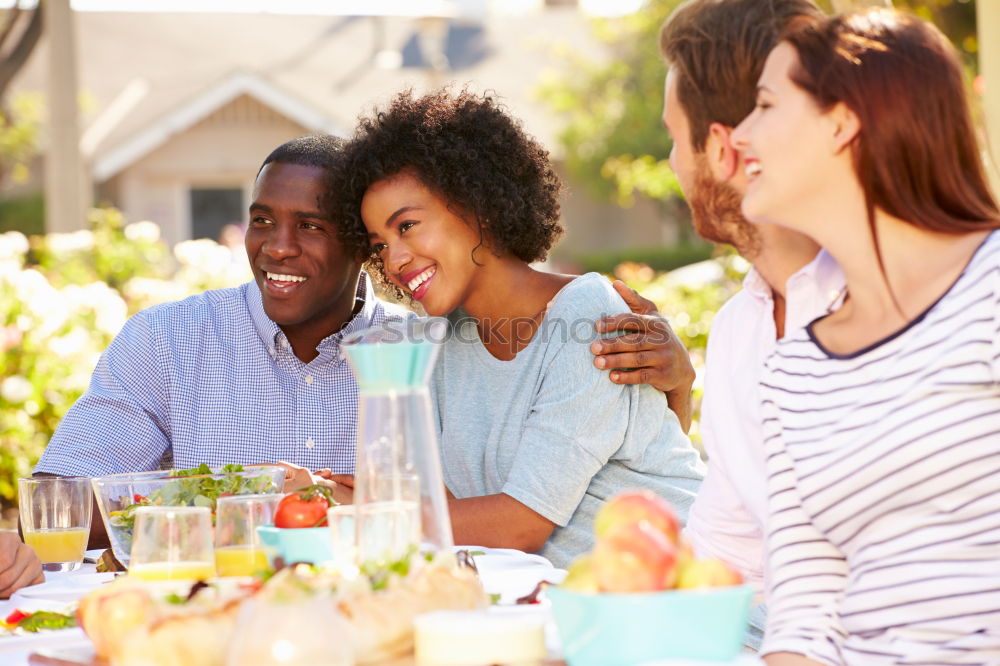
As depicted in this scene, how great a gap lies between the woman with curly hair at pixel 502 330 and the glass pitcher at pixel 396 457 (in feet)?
3.77

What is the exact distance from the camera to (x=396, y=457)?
2.05 meters

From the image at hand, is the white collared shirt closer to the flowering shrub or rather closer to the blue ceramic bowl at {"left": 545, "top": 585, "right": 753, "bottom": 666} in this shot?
the blue ceramic bowl at {"left": 545, "top": 585, "right": 753, "bottom": 666}

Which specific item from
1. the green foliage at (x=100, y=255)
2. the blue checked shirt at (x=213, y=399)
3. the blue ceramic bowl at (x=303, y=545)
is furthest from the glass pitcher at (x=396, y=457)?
the green foliage at (x=100, y=255)

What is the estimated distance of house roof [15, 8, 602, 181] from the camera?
21734 millimetres

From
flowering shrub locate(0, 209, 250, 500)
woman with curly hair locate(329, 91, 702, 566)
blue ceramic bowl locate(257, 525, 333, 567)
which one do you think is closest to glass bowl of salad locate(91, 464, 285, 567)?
blue ceramic bowl locate(257, 525, 333, 567)

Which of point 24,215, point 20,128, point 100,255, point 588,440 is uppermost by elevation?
point 20,128

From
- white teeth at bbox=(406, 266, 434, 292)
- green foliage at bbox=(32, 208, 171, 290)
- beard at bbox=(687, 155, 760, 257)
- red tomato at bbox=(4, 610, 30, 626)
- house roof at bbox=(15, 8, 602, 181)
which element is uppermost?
house roof at bbox=(15, 8, 602, 181)

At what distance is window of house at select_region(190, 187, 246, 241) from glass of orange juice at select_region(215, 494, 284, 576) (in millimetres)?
20719

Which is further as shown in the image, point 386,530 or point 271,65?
point 271,65

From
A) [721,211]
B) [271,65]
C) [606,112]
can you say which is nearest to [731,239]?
[721,211]

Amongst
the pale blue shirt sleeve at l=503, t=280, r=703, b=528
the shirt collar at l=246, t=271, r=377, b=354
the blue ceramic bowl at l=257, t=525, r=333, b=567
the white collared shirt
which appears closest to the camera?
the blue ceramic bowl at l=257, t=525, r=333, b=567

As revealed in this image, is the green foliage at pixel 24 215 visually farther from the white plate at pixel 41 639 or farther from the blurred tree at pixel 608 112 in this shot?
the white plate at pixel 41 639

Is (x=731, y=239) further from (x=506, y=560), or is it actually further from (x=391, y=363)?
(x=391, y=363)

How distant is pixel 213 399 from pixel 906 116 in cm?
249
